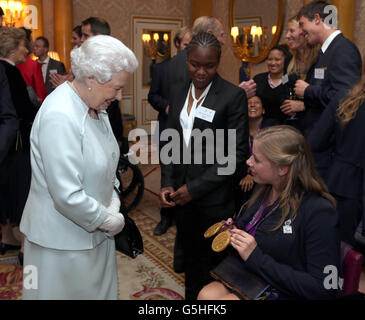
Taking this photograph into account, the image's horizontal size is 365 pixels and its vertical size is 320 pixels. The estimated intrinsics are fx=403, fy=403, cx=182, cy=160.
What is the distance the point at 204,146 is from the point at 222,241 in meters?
0.74

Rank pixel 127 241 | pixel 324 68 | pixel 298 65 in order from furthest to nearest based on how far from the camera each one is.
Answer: pixel 298 65, pixel 324 68, pixel 127 241

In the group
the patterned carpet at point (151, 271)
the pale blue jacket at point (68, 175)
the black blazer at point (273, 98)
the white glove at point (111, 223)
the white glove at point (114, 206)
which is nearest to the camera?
the pale blue jacket at point (68, 175)

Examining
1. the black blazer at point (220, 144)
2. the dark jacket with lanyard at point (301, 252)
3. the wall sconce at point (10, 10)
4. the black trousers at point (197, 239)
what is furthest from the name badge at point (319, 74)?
the wall sconce at point (10, 10)

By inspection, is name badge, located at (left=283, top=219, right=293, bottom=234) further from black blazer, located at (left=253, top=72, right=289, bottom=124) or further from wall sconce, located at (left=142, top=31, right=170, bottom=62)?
wall sconce, located at (left=142, top=31, right=170, bottom=62)

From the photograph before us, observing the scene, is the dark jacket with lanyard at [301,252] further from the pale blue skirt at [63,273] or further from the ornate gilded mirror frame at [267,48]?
the ornate gilded mirror frame at [267,48]

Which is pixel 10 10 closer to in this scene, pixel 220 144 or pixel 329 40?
pixel 329 40

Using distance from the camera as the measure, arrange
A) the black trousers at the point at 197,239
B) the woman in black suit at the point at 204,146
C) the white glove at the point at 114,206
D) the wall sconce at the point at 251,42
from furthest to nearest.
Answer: the wall sconce at the point at 251,42, the black trousers at the point at 197,239, the woman in black suit at the point at 204,146, the white glove at the point at 114,206

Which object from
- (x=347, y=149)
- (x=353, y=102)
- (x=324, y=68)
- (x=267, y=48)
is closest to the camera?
(x=353, y=102)

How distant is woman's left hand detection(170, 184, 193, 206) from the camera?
7.98 feet

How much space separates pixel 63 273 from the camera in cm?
176

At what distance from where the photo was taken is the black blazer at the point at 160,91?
4146 millimetres

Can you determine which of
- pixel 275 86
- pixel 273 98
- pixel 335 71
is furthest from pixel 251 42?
pixel 335 71

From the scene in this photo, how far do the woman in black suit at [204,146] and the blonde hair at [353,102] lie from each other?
1.92 ft

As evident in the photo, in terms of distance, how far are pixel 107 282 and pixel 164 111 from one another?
7.99ft
